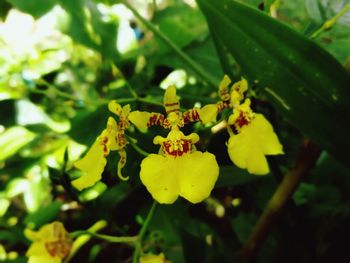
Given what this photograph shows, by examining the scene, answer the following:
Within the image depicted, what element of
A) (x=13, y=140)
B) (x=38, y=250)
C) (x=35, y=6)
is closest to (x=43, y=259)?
(x=38, y=250)

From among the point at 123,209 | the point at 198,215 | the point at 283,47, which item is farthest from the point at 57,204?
the point at 283,47

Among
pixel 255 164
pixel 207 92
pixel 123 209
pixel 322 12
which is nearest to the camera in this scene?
pixel 255 164

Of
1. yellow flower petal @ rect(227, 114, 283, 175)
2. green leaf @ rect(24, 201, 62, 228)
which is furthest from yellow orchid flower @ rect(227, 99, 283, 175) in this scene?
green leaf @ rect(24, 201, 62, 228)

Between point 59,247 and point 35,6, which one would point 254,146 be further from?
point 35,6

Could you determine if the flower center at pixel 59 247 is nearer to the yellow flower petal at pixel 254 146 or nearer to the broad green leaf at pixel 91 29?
the yellow flower petal at pixel 254 146

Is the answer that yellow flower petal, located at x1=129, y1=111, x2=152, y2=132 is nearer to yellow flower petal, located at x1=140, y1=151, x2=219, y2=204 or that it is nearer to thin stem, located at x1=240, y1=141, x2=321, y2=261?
yellow flower petal, located at x1=140, y1=151, x2=219, y2=204

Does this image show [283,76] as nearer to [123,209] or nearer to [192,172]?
[192,172]

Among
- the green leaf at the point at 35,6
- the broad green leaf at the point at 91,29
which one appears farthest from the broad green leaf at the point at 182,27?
the green leaf at the point at 35,6
